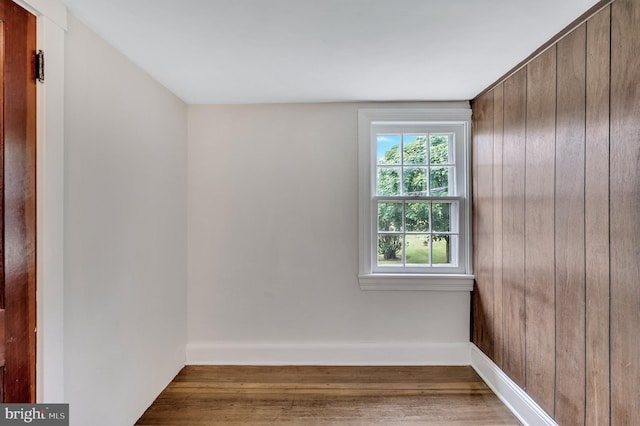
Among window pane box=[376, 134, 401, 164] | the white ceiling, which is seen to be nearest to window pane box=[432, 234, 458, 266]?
window pane box=[376, 134, 401, 164]

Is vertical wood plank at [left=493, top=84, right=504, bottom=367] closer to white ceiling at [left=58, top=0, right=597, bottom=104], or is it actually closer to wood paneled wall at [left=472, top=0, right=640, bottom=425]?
wood paneled wall at [left=472, top=0, right=640, bottom=425]

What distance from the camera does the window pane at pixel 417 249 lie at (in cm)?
288

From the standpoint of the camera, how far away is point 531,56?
1.95 m

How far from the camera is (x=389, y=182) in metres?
2.89

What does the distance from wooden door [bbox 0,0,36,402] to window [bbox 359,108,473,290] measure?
82.9 inches

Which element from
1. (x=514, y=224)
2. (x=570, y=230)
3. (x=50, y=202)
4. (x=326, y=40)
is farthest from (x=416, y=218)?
(x=50, y=202)

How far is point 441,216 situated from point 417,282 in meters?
0.62

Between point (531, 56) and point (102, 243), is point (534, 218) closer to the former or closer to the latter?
point (531, 56)

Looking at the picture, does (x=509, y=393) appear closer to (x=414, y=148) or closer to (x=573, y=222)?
(x=573, y=222)

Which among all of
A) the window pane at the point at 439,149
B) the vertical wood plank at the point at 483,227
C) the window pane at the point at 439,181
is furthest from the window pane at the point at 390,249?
the window pane at the point at 439,149

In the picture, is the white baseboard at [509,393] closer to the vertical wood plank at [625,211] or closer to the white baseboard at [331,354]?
the white baseboard at [331,354]

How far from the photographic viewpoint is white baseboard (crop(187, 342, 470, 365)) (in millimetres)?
2779

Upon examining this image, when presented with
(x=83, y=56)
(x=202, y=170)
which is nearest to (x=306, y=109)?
(x=202, y=170)

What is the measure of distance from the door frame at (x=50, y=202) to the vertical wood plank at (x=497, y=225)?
100 inches
